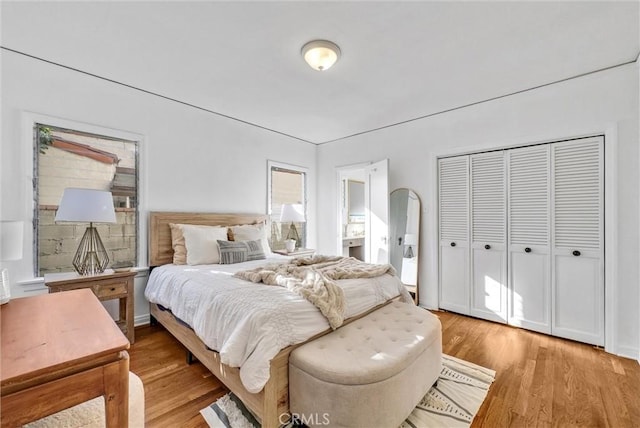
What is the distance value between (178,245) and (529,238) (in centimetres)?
381

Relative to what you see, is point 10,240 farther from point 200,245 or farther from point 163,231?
point 163,231

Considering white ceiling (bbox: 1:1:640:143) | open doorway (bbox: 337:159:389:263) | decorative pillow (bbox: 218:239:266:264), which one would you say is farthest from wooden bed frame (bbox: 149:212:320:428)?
open doorway (bbox: 337:159:389:263)

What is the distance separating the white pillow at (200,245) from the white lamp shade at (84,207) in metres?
0.76

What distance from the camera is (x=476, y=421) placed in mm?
1648

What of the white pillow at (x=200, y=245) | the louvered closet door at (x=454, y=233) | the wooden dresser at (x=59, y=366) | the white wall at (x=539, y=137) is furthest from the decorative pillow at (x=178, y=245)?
the louvered closet door at (x=454, y=233)

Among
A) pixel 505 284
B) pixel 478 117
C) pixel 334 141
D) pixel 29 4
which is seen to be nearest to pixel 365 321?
pixel 505 284

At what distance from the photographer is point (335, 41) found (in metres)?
2.15

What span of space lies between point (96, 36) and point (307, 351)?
2.77 meters

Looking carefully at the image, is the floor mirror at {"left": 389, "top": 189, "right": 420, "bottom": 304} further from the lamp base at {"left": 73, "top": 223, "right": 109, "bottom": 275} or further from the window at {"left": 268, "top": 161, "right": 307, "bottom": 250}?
the lamp base at {"left": 73, "top": 223, "right": 109, "bottom": 275}

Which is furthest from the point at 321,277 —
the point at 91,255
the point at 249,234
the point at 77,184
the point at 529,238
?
the point at 77,184

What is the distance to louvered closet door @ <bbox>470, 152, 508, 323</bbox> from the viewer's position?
315cm

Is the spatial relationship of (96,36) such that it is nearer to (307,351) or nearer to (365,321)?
(307,351)

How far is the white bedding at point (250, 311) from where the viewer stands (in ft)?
4.99

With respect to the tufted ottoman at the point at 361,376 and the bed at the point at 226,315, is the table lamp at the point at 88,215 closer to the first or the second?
the bed at the point at 226,315
